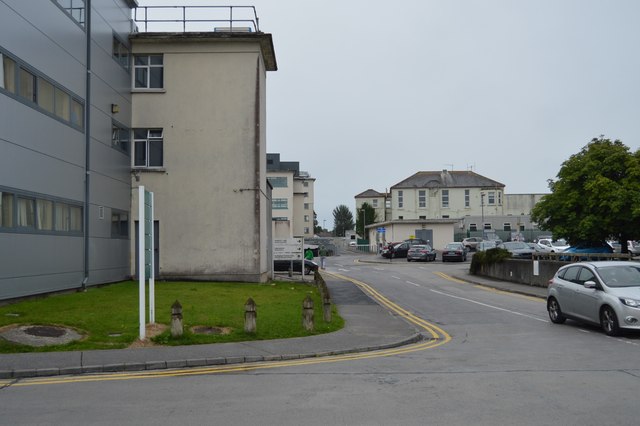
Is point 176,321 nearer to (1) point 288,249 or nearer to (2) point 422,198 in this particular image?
(1) point 288,249

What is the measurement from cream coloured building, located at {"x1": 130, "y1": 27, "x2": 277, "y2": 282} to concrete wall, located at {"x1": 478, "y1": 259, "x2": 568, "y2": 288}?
13.1 m

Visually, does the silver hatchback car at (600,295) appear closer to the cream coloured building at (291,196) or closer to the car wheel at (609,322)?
the car wheel at (609,322)

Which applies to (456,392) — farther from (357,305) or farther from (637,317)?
(357,305)

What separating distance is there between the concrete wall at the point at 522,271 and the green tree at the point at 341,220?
13428 centimetres

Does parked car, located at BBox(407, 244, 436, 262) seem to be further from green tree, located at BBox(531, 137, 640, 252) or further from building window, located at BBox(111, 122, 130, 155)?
building window, located at BBox(111, 122, 130, 155)

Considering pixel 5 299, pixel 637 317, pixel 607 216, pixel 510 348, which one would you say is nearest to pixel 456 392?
pixel 510 348

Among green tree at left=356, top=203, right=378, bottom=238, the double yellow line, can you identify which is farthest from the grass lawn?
green tree at left=356, top=203, right=378, bottom=238

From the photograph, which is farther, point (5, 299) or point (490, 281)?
point (490, 281)

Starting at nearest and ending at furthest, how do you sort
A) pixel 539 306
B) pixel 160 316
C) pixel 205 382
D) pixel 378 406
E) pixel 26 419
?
pixel 26 419 < pixel 378 406 < pixel 205 382 < pixel 160 316 < pixel 539 306

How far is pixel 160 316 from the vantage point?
15.4m

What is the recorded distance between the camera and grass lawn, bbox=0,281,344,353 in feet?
41.6

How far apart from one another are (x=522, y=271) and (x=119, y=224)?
19.7m

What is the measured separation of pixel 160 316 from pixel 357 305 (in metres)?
8.39

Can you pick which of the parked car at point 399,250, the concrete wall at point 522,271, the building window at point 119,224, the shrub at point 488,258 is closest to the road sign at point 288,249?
the building window at point 119,224
